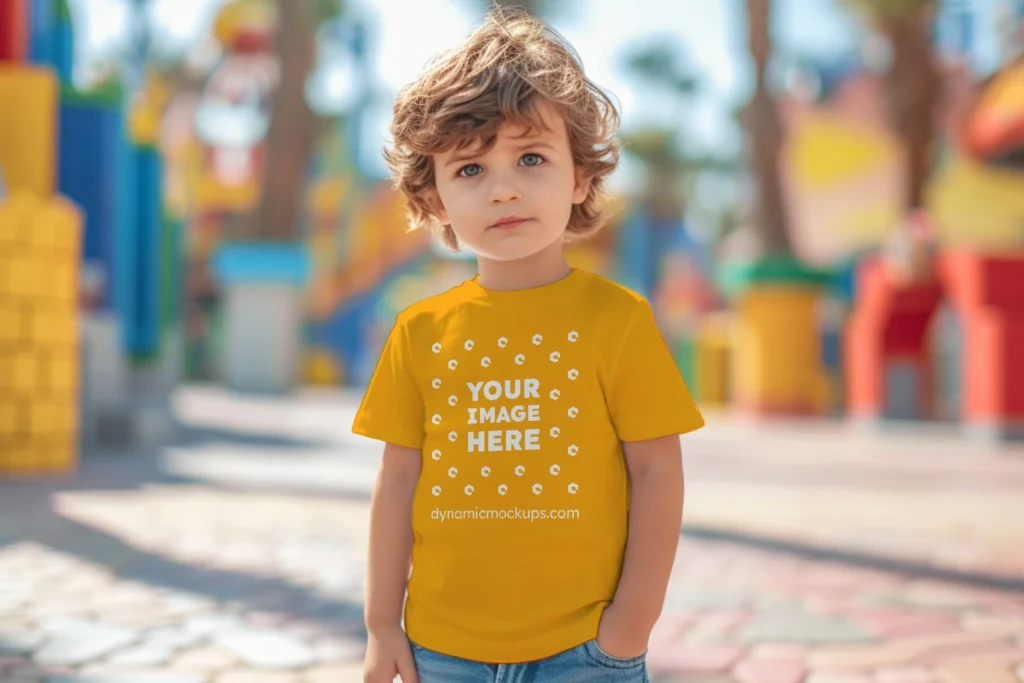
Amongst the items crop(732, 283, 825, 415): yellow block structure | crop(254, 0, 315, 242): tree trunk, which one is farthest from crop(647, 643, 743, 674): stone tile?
crop(254, 0, 315, 242): tree trunk

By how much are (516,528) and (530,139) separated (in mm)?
559

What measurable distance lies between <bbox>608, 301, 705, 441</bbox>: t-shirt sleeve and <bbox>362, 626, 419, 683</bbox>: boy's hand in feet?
1.47

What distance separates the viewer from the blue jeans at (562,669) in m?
1.38

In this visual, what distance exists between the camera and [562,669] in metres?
Result: 1.37

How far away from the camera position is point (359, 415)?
1.54m

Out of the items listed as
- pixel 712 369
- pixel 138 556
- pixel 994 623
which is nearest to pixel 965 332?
pixel 712 369

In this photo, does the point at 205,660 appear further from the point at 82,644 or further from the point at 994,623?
the point at 994,623

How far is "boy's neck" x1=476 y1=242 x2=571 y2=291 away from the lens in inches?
59.3

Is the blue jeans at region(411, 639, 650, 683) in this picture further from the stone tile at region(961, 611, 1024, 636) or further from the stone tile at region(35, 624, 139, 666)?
the stone tile at region(961, 611, 1024, 636)

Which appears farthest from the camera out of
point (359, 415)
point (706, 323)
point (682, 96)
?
point (682, 96)

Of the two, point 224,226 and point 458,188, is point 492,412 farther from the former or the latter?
point 224,226

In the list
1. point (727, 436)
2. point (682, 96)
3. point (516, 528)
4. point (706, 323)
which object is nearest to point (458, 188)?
point (516, 528)

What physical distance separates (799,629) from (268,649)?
1.54 meters

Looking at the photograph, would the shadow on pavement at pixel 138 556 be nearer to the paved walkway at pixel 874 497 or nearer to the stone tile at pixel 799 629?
the stone tile at pixel 799 629
